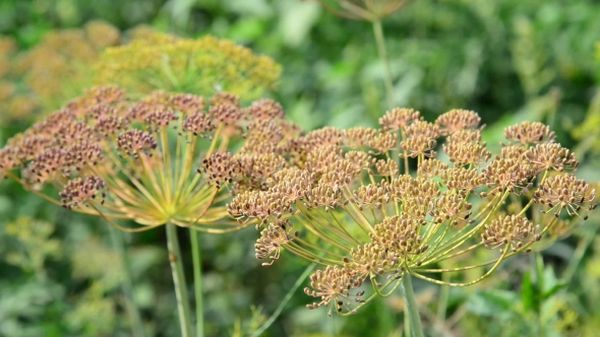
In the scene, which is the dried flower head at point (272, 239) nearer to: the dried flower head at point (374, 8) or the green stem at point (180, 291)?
the green stem at point (180, 291)

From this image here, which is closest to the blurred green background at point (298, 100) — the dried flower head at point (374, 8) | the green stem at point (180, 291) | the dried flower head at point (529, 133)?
the dried flower head at point (374, 8)

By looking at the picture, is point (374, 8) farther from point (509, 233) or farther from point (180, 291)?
point (509, 233)

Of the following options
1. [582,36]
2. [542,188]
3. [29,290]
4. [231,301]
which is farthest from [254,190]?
[582,36]

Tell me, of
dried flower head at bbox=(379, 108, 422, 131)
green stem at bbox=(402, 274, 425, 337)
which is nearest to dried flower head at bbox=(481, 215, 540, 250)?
green stem at bbox=(402, 274, 425, 337)

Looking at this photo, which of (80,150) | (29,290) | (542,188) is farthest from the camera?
(29,290)

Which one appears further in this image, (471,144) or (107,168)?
(107,168)

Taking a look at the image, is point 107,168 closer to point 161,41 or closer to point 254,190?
point 254,190
